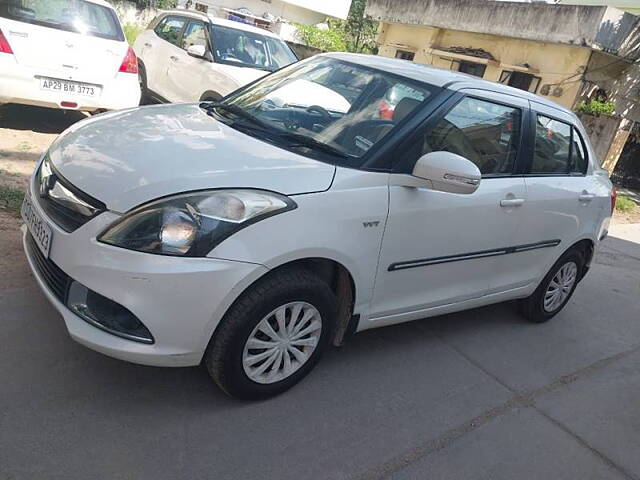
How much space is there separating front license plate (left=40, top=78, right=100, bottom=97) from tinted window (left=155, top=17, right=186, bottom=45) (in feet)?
7.03

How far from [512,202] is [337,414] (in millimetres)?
1739

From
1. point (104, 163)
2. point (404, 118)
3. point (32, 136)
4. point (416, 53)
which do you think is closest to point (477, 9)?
point (416, 53)

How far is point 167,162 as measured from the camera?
2686 millimetres

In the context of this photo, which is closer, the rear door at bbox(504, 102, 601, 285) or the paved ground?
the paved ground

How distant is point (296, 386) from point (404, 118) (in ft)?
5.18

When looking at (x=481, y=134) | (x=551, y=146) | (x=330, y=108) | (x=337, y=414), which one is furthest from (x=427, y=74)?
(x=337, y=414)

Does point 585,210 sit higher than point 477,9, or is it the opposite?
point 477,9

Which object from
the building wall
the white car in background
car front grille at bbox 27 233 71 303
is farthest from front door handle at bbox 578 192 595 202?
the building wall

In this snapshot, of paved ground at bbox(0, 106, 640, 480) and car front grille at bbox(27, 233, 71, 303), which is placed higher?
car front grille at bbox(27, 233, 71, 303)

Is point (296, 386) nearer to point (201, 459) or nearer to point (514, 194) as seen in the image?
point (201, 459)

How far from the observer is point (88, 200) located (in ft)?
8.47

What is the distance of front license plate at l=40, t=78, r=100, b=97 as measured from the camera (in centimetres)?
595

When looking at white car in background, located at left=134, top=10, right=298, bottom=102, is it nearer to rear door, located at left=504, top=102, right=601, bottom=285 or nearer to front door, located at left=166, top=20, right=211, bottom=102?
front door, located at left=166, top=20, right=211, bottom=102

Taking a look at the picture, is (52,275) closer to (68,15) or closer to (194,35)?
(68,15)
